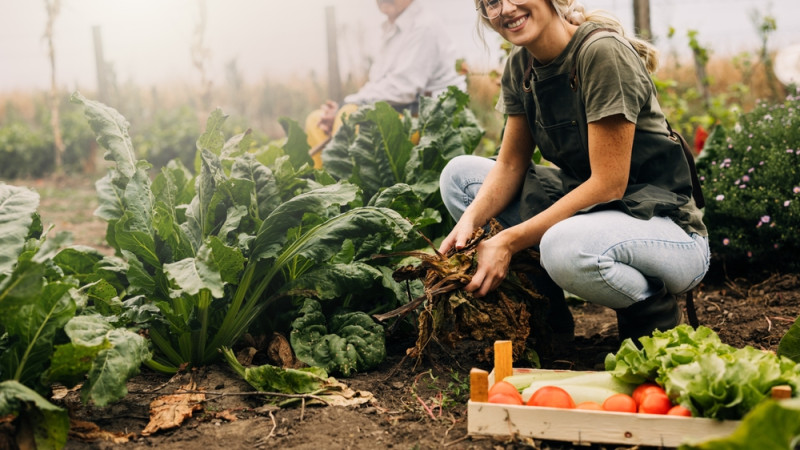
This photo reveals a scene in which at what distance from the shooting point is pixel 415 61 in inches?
210

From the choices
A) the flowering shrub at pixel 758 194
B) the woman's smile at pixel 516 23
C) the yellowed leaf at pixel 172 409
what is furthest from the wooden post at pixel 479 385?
the flowering shrub at pixel 758 194

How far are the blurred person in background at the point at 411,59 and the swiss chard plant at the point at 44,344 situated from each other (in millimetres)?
3233

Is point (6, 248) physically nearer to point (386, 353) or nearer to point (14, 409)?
point (14, 409)

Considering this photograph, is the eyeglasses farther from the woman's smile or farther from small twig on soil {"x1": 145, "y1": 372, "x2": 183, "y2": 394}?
small twig on soil {"x1": 145, "y1": 372, "x2": 183, "y2": 394}

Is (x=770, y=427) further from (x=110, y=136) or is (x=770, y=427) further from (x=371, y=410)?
(x=110, y=136)

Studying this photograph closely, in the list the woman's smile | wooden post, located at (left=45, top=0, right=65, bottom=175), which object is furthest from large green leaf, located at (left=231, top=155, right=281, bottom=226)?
wooden post, located at (left=45, top=0, right=65, bottom=175)

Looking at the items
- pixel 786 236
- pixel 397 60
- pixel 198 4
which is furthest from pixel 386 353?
pixel 198 4

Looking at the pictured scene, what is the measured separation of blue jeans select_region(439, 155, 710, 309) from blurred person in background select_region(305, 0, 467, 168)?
9.60ft

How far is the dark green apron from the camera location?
2.58m

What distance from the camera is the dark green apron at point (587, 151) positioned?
8.48 ft

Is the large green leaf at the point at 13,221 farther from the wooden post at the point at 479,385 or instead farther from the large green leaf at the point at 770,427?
the large green leaf at the point at 770,427

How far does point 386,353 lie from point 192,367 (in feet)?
2.41

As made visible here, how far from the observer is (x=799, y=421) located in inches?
59.4

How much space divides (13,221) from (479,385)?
58.7 inches
